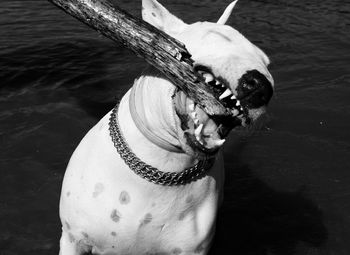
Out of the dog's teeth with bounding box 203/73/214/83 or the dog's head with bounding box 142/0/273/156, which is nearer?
the dog's head with bounding box 142/0/273/156

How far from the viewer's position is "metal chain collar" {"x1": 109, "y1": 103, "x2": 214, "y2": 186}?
2777 mm

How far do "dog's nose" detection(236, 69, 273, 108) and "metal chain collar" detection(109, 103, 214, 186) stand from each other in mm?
671

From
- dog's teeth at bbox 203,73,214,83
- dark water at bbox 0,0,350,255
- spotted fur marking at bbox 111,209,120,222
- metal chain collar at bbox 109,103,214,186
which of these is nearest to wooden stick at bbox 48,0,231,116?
dog's teeth at bbox 203,73,214,83

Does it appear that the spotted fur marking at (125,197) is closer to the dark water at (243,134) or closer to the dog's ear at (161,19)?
the dog's ear at (161,19)

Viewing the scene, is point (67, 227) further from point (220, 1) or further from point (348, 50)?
point (220, 1)

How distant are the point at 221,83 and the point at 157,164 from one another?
24.6 inches

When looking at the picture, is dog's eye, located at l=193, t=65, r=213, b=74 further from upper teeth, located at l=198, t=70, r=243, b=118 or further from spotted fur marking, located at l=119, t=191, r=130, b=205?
spotted fur marking, located at l=119, t=191, r=130, b=205

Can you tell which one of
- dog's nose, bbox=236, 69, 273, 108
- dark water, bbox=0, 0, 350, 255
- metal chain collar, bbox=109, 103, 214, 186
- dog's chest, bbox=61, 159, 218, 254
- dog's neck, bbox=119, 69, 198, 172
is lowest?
dark water, bbox=0, 0, 350, 255

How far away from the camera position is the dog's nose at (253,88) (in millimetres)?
2234

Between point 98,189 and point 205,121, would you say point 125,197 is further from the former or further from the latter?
point 205,121

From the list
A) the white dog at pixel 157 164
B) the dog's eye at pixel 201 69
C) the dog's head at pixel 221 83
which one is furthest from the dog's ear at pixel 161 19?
the dog's eye at pixel 201 69

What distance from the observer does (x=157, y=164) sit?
2.78 m

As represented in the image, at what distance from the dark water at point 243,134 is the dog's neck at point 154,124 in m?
1.74

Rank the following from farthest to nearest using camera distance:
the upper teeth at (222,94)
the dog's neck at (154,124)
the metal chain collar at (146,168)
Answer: the metal chain collar at (146,168) < the dog's neck at (154,124) < the upper teeth at (222,94)
